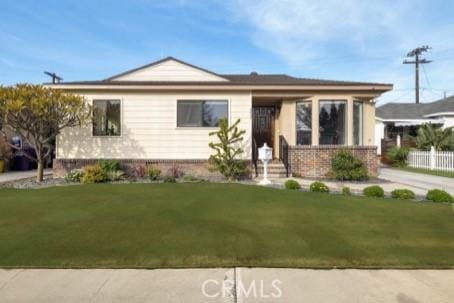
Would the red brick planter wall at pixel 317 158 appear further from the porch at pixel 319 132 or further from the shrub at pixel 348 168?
the shrub at pixel 348 168

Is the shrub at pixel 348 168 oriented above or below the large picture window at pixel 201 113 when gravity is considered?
below

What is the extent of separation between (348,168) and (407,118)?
19.4 metres

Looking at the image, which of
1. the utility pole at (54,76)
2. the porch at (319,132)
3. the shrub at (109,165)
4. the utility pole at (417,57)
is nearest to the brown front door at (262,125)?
the porch at (319,132)

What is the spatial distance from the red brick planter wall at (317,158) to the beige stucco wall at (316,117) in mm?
584

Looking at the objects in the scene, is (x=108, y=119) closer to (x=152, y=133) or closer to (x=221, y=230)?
(x=152, y=133)

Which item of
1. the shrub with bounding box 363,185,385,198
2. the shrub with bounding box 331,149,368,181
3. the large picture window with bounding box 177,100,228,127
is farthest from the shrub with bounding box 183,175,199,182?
the shrub with bounding box 363,185,385,198

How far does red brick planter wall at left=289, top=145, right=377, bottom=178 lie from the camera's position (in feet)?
40.2

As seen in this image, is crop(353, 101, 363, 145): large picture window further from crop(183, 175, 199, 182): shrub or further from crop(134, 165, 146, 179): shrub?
crop(134, 165, 146, 179): shrub

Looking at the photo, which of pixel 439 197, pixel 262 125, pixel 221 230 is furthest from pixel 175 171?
pixel 439 197

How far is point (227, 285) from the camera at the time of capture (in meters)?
3.51

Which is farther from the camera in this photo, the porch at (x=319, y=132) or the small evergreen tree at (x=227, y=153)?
the porch at (x=319, y=132)

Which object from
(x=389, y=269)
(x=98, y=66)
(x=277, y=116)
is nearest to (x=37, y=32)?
(x=98, y=66)

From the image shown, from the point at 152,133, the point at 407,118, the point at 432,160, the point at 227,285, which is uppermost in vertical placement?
the point at 407,118

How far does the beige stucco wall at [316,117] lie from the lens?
12.7m
